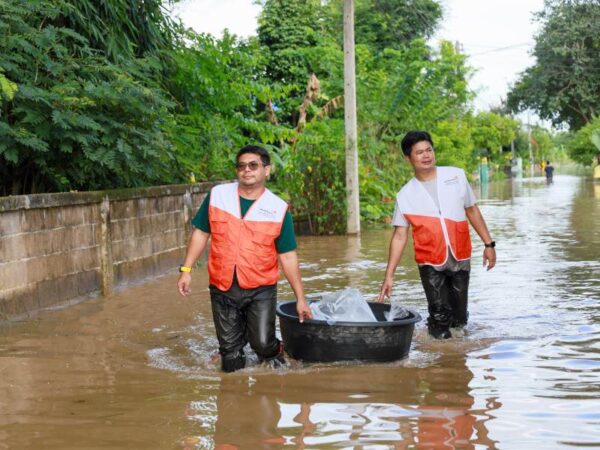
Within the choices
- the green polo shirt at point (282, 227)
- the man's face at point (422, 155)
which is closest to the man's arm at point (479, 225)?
the man's face at point (422, 155)

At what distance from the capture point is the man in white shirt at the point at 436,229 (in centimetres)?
807

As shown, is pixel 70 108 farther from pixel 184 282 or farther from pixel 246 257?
pixel 246 257

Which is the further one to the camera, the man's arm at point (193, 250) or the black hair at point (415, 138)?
the black hair at point (415, 138)

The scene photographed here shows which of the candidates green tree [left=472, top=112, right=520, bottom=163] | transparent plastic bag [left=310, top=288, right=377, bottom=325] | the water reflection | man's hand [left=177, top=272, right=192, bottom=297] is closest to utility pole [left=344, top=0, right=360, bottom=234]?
transparent plastic bag [left=310, top=288, right=377, bottom=325]

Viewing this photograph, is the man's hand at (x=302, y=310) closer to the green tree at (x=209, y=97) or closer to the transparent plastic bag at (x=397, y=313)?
the transparent plastic bag at (x=397, y=313)

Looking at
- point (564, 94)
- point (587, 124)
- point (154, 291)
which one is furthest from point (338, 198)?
point (587, 124)

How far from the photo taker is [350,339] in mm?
7195

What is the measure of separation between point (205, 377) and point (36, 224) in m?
3.86

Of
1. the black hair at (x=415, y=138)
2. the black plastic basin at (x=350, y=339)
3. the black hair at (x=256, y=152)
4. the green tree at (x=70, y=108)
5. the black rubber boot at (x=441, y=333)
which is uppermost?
the green tree at (x=70, y=108)

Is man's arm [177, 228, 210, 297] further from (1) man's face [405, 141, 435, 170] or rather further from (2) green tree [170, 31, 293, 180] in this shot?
(2) green tree [170, 31, 293, 180]

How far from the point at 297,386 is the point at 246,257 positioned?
1.03 metres

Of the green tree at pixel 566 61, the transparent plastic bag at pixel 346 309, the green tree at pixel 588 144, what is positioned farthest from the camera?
the green tree at pixel 588 144

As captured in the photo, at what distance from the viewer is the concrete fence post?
11445 mm

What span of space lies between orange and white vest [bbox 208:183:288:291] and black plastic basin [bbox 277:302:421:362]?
48cm
